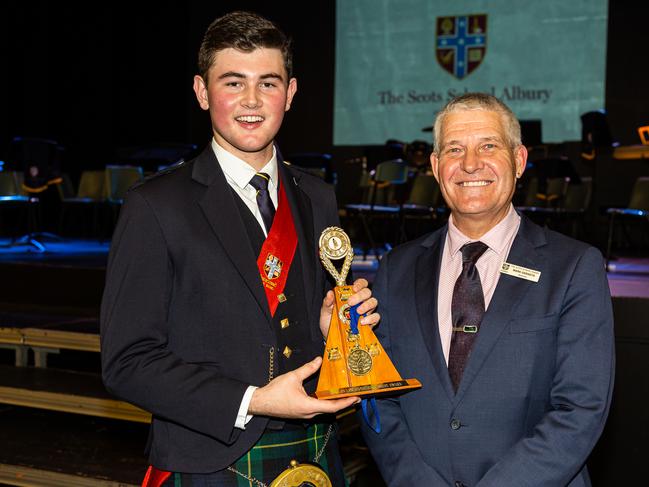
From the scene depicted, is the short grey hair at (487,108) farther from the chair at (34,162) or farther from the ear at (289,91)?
the chair at (34,162)

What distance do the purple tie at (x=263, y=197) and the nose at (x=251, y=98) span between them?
160 millimetres

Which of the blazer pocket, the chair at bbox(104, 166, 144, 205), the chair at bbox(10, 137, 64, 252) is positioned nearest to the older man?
the blazer pocket

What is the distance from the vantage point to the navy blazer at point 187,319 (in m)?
1.41

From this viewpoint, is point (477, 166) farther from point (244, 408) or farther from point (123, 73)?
point (123, 73)

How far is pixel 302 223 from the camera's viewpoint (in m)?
1.64

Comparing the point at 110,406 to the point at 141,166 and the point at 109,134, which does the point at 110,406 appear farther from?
the point at 109,134

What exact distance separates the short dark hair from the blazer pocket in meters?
0.78

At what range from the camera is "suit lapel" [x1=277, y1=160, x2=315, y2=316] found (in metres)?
1.60

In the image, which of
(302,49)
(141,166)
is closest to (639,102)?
(302,49)

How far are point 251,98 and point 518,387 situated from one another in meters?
0.84

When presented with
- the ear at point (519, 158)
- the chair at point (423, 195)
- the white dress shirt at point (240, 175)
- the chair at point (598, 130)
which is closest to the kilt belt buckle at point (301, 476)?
the white dress shirt at point (240, 175)

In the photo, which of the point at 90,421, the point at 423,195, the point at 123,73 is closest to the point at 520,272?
the point at 90,421

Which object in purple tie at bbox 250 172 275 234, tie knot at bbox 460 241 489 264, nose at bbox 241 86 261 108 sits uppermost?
nose at bbox 241 86 261 108

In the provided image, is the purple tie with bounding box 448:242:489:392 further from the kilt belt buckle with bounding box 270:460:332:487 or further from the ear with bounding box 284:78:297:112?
the ear with bounding box 284:78:297:112
